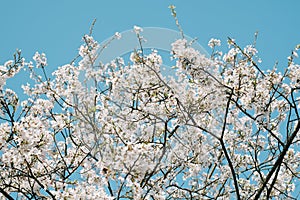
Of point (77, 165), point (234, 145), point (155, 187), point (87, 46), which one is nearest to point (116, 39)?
point (87, 46)

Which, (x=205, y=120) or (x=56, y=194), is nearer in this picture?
(x=56, y=194)

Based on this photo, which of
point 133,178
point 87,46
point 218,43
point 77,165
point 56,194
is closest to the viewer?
point 133,178

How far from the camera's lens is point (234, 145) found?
14.8 ft

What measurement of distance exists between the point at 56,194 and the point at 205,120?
218 centimetres

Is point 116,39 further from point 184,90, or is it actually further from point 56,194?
point 56,194

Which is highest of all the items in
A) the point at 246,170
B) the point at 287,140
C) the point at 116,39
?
the point at 116,39

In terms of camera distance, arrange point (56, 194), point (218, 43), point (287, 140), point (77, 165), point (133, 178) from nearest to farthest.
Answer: point (133, 178), point (56, 194), point (287, 140), point (77, 165), point (218, 43)

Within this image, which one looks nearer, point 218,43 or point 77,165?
point 77,165

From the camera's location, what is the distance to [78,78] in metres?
4.48

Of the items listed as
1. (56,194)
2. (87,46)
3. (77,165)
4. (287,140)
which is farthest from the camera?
(87,46)

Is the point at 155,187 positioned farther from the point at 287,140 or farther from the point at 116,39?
the point at 116,39

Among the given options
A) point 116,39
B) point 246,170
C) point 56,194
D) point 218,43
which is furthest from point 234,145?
point 56,194

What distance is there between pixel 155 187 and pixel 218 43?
2055 mm

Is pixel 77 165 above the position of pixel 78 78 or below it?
below
